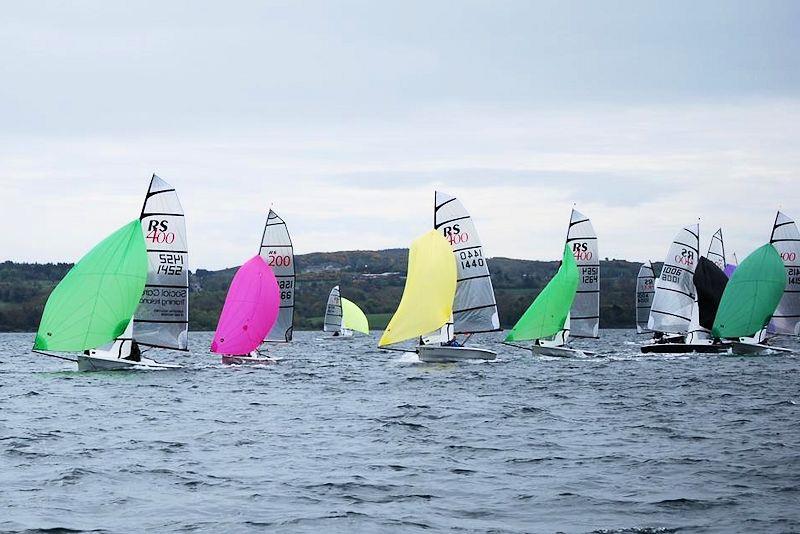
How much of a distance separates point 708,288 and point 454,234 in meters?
18.8

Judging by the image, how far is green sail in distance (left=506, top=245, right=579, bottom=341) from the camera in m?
58.2

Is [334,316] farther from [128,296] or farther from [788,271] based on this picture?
→ [128,296]

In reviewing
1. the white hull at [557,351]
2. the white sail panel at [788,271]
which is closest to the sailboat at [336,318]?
the white sail panel at [788,271]

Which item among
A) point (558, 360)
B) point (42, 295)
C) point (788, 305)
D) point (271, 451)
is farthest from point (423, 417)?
point (42, 295)

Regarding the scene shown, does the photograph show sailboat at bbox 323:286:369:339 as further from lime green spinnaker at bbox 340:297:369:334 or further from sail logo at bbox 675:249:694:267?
sail logo at bbox 675:249:694:267

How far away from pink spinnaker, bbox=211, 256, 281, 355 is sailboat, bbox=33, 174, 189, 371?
582cm

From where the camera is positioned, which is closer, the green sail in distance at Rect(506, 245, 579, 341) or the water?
the water

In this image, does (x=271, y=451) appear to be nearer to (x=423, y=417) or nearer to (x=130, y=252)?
(x=423, y=417)

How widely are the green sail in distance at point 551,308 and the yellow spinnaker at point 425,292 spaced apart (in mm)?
8897

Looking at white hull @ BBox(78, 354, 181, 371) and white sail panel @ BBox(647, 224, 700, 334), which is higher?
white sail panel @ BBox(647, 224, 700, 334)

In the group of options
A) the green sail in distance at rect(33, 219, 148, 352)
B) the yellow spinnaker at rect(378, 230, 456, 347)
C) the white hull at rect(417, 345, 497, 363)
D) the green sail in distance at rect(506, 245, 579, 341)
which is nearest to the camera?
the green sail in distance at rect(33, 219, 148, 352)

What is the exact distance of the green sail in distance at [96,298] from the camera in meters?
40.8

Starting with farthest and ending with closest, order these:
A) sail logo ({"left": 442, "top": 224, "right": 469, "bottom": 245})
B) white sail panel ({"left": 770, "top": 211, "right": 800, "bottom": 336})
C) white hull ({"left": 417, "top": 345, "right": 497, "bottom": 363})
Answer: white sail panel ({"left": 770, "top": 211, "right": 800, "bottom": 336}), sail logo ({"left": 442, "top": 224, "right": 469, "bottom": 245}), white hull ({"left": 417, "top": 345, "right": 497, "bottom": 363})

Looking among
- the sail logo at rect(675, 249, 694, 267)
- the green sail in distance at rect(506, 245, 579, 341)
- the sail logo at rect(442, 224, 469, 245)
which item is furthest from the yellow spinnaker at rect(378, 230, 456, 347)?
the sail logo at rect(675, 249, 694, 267)
